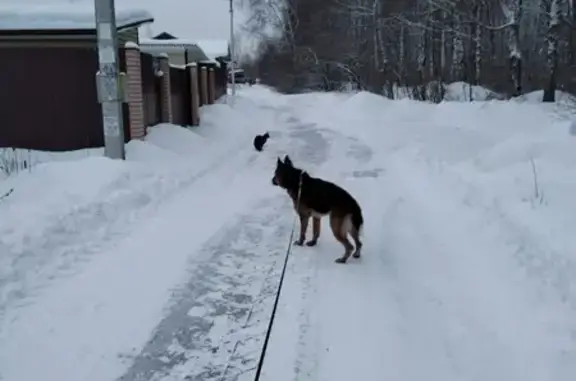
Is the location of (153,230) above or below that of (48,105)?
below

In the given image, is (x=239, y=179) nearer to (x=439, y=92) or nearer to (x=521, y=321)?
(x=521, y=321)

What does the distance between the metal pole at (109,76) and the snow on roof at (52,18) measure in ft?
6.56

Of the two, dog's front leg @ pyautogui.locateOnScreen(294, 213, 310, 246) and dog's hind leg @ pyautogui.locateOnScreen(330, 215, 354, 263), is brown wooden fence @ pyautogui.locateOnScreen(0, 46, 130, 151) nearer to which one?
dog's front leg @ pyautogui.locateOnScreen(294, 213, 310, 246)

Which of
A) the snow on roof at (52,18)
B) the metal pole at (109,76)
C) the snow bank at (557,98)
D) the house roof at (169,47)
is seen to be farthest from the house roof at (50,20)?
the house roof at (169,47)

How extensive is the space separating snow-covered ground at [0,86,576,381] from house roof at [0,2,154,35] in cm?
352

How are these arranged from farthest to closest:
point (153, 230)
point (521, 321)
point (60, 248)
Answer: point (153, 230), point (60, 248), point (521, 321)

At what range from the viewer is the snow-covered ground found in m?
3.93

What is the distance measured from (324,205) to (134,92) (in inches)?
317

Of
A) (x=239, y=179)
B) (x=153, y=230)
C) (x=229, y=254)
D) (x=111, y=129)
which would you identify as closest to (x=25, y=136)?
(x=111, y=129)

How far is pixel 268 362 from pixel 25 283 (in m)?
2.43

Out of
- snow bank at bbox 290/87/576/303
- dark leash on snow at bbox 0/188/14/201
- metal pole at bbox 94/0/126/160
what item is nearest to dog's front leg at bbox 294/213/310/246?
snow bank at bbox 290/87/576/303

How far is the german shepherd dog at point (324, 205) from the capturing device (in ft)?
19.8

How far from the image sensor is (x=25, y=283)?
202 inches

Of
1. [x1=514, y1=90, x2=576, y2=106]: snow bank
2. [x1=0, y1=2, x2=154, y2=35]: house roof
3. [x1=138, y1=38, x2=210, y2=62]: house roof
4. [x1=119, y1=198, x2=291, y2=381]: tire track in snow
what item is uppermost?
[x1=138, y1=38, x2=210, y2=62]: house roof
